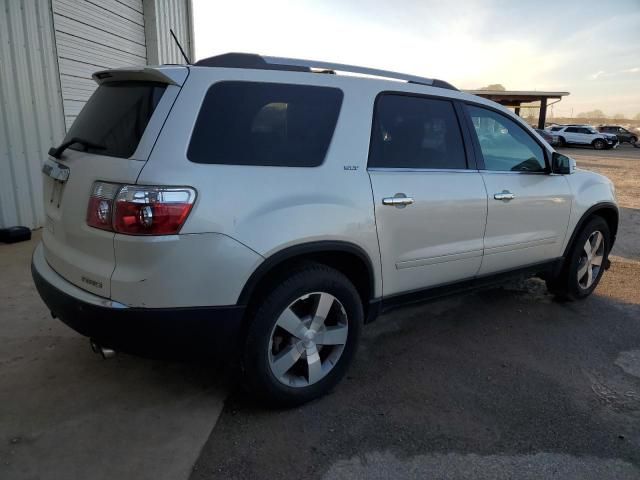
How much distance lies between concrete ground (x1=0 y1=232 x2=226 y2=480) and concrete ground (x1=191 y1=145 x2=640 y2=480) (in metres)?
0.21

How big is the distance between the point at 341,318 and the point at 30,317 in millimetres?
2543

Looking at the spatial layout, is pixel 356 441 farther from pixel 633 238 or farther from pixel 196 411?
pixel 633 238

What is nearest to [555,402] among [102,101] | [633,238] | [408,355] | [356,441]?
[408,355]

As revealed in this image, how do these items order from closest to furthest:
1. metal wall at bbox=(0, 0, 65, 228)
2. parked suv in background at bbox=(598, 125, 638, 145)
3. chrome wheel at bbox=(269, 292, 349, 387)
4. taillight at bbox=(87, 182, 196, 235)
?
taillight at bbox=(87, 182, 196, 235) → chrome wheel at bbox=(269, 292, 349, 387) → metal wall at bbox=(0, 0, 65, 228) → parked suv in background at bbox=(598, 125, 638, 145)

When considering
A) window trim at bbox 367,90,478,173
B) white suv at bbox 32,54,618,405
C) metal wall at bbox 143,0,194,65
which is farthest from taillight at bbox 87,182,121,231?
metal wall at bbox 143,0,194,65

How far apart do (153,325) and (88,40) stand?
6723 millimetres

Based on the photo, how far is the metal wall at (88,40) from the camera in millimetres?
6883

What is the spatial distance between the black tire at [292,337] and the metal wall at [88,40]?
5872 millimetres

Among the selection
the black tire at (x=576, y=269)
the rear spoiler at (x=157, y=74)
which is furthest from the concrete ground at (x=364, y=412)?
the rear spoiler at (x=157, y=74)

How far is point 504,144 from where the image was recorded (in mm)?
3873

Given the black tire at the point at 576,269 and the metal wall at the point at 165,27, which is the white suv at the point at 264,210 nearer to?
the black tire at the point at 576,269

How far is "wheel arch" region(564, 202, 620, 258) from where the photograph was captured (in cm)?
441

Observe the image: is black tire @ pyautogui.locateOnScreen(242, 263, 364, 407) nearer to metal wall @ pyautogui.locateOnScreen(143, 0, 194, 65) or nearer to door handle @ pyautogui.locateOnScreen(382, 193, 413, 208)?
door handle @ pyautogui.locateOnScreen(382, 193, 413, 208)

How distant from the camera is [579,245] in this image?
4.50 m
